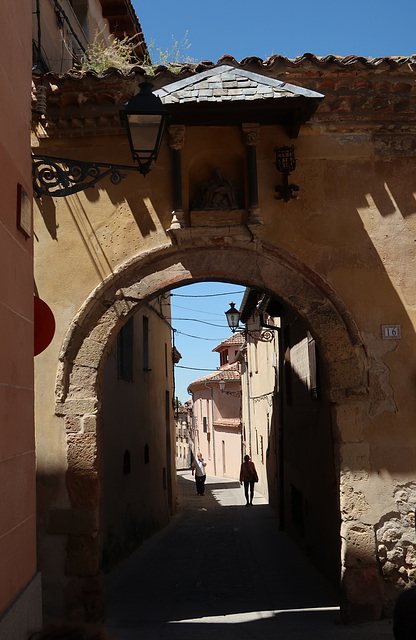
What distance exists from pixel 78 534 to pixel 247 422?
18.8 meters

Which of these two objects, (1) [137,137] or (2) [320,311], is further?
(2) [320,311]

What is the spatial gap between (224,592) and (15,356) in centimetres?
559

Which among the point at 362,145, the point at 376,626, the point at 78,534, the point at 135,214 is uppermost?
the point at 362,145

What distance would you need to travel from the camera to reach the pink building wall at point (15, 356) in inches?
146

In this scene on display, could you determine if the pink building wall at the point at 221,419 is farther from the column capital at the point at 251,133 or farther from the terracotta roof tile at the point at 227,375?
the column capital at the point at 251,133

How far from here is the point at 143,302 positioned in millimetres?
7102

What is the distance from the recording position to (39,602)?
423 cm

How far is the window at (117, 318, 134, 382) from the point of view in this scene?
1179 cm

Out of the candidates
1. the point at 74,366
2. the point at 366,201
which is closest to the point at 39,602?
the point at 74,366

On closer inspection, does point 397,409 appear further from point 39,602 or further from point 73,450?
point 39,602

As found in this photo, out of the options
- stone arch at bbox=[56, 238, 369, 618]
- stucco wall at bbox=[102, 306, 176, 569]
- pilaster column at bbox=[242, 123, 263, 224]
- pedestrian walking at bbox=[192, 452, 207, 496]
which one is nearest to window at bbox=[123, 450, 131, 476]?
stucco wall at bbox=[102, 306, 176, 569]

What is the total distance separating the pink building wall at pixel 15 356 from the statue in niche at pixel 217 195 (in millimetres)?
2760

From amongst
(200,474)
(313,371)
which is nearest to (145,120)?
(313,371)

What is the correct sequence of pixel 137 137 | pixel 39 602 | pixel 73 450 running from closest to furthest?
pixel 39 602 → pixel 137 137 → pixel 73 450
